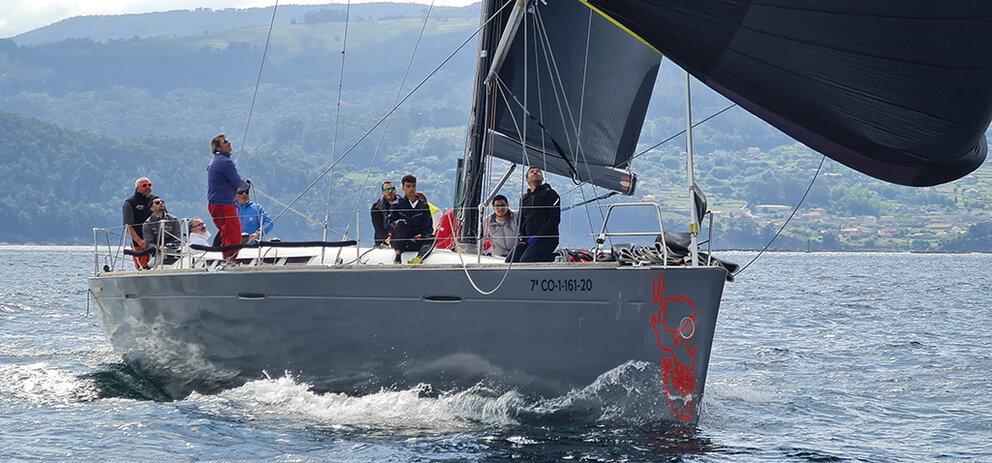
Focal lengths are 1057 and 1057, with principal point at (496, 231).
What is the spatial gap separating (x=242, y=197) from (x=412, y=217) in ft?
8.44

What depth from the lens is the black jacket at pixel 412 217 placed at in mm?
8906

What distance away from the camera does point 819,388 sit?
11078 millimetres

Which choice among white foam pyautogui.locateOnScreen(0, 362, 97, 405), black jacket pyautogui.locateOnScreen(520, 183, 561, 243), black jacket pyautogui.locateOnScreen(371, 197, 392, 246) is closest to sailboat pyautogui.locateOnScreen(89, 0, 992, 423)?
black jacket pyautogui.locateOnScreen(520, 183, 561, 243)

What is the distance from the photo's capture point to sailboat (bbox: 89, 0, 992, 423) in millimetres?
6547

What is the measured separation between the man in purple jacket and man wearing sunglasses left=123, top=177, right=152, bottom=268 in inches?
41.6

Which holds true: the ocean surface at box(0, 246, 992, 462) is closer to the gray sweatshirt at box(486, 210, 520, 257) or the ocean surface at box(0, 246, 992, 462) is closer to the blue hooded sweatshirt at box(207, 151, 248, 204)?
the gray sweatshirt at box(486, 210, 520, 257)

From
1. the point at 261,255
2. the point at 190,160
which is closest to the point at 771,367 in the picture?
the point at 261,255

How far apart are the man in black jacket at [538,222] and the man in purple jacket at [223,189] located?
3.17 m

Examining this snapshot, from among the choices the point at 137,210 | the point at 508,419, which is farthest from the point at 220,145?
the point at 508,419

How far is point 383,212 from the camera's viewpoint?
9.23 metres

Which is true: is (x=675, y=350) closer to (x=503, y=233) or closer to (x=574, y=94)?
(x=503, y=233)

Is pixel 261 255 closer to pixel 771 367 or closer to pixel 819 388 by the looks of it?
pixel 819 388

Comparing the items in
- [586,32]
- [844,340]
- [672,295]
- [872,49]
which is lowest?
[844,340]

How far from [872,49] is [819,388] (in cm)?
549
